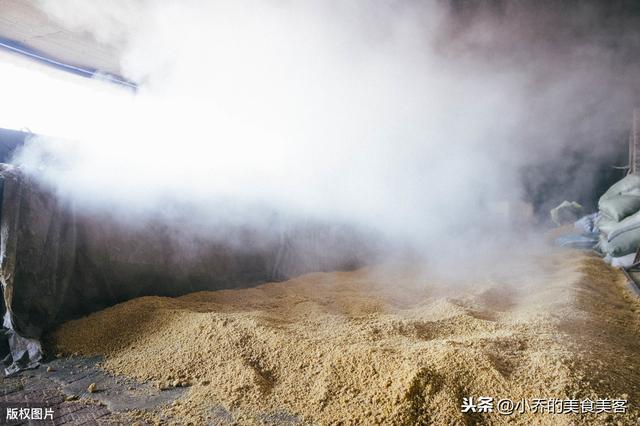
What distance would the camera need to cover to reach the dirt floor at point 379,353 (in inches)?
48.4

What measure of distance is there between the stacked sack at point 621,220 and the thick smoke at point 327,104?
150 cm

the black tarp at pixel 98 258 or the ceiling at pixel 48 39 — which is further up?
the ceiling at pixel 48 39

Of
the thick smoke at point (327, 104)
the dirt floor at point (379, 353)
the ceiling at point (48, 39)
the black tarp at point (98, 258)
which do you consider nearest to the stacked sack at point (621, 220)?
the dirt floor at point (379, 353)

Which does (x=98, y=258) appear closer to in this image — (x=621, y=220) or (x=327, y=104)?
(x=327, y=104)

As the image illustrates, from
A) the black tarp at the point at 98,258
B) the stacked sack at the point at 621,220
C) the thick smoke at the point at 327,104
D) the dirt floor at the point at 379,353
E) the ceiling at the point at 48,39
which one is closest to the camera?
the dirt floor at the point at 379,353

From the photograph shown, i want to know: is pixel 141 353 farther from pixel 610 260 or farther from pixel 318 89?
pixel 610 260

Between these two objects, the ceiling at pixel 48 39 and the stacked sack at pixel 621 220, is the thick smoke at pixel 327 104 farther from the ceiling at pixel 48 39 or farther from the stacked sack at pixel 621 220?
the stacked sack at pixel 621 220

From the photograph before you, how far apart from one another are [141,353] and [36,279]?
2.62 feet

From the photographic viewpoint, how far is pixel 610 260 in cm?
384

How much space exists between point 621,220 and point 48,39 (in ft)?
21.9

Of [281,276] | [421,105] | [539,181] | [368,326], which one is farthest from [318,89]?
[539,181]

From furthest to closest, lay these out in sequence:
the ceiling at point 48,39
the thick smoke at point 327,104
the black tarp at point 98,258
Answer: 1. the ceiling at point 48,39
2. the thick smoke at point 327,104
3. the black tarp at point 98,258

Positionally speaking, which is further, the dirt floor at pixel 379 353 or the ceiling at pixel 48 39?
the ceiling at pixel 48 39

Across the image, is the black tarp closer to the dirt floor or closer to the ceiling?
the dirt floor
